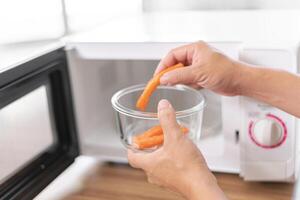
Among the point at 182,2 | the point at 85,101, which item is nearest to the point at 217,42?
the point at 85,101

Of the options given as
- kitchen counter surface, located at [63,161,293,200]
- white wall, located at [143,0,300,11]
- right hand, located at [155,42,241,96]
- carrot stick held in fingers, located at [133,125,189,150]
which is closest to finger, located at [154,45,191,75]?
right hand, located at [155,42,241,96]

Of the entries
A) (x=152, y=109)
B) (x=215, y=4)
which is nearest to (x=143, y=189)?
(x=152, y=109)

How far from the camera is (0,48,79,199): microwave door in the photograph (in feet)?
2.40

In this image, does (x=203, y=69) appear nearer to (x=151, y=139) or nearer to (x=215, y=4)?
(x=151, y=139)

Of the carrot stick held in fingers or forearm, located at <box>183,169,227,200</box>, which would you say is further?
the carrot stick held in fingers

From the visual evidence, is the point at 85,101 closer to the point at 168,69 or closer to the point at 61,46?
the point at 61,46

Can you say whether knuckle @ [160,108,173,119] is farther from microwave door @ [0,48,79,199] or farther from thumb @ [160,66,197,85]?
microwave door @ [0,48,79,199]

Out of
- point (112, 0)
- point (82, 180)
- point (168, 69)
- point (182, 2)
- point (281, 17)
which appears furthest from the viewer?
point (182, 2)

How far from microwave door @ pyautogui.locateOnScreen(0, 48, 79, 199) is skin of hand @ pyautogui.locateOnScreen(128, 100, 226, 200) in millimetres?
261

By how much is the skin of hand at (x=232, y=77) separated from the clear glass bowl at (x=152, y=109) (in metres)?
0.05

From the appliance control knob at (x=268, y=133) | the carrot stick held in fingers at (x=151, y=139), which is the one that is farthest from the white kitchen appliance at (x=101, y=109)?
the carrot stick held in fingers at (x=151, y=139)

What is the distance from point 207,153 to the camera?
0.85 metres

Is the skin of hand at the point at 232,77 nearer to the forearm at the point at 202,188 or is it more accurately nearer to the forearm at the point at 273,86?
the forearm at the point at 273,86

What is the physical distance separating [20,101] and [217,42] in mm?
358
